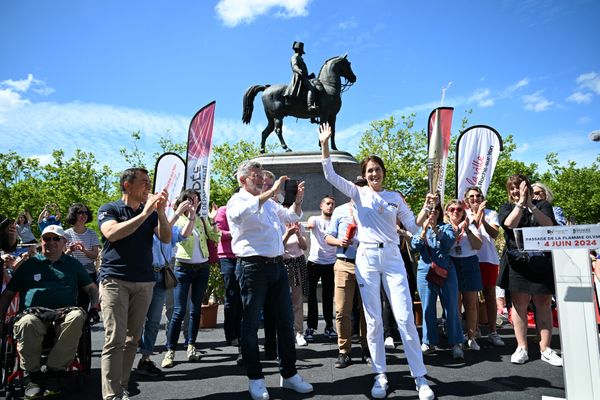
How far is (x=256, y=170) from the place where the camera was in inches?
160

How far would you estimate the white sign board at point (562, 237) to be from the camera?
301cm

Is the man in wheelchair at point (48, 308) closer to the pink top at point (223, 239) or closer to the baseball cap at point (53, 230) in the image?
the baseball cap at point (53, 230)

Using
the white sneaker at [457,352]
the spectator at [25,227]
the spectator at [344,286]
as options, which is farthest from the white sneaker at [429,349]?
the spectator at [25,227]

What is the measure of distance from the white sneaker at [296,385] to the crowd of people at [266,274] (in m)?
0.01

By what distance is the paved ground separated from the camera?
3.79 m

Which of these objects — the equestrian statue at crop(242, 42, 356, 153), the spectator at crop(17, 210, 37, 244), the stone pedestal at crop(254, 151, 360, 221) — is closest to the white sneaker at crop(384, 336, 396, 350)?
the stone pedestal at crop(254, 151, 360, 221)

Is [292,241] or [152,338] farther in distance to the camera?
[292,241]

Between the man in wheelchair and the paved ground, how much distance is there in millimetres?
377

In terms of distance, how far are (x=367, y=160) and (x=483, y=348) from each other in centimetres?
307

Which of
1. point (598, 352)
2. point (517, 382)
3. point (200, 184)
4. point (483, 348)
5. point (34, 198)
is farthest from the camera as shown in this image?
point (34, 198)

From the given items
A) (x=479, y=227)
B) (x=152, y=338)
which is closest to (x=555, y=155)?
(x=479, y=227)

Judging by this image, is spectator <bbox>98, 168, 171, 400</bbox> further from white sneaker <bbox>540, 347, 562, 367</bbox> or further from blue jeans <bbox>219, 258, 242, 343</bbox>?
white sneaker <bbox>540, 347, 562, 367</bbox>

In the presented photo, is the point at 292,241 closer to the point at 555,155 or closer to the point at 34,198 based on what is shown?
the point at 34,198

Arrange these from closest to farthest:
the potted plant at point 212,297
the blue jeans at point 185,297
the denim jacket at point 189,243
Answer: the blue jeans at point 185,297
the denim jacket at point 189,243
the potted plant at point 212,297
